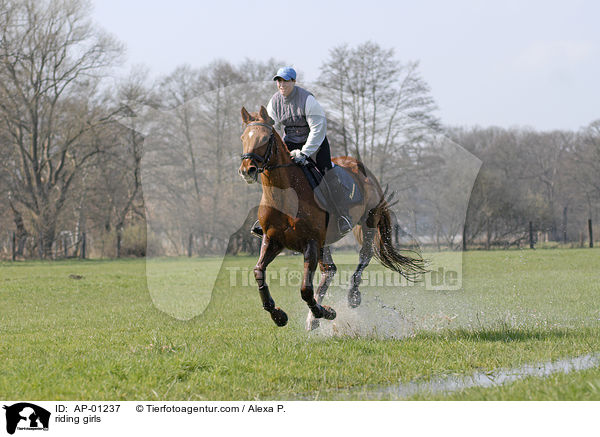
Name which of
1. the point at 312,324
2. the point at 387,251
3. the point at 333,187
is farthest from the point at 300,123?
the point at 387,251

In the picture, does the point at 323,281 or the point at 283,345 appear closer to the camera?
the point at 283,345

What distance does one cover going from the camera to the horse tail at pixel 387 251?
10570 millimetres

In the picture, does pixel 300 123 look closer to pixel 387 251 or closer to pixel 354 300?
pixel 354 300

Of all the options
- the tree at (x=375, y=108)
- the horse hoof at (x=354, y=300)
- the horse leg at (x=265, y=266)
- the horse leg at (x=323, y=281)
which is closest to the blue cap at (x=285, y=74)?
the horse leg at (x=265, y=266)

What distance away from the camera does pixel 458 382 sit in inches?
241

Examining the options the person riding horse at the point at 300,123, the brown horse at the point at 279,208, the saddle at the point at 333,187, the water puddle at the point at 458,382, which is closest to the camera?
the water puddle at the point at 458,382

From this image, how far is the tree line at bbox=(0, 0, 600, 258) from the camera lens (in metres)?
16.2

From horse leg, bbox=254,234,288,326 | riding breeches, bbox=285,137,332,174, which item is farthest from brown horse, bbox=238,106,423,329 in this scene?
riding breeches, bbox=285,137,332,174

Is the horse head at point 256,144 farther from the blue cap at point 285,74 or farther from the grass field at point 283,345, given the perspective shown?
the grass field at point 283,345

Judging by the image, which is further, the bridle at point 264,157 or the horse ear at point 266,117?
the horse ear at point 266,117

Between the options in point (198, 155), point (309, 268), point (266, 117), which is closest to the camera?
point (266, 117)

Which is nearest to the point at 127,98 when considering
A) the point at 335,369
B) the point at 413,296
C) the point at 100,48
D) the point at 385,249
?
the point at 100,48

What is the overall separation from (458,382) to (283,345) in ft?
7.89
